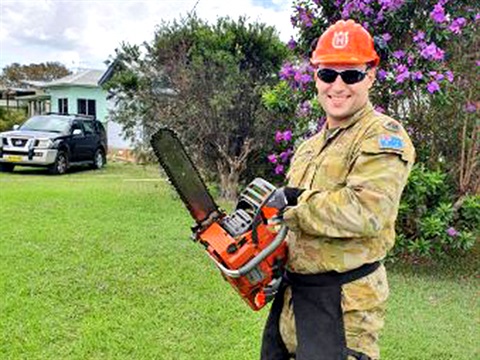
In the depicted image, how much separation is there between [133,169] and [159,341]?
43.6 feet

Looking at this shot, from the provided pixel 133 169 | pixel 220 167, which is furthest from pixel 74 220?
pixel 133 169

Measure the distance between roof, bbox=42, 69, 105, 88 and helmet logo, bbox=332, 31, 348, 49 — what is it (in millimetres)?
24830

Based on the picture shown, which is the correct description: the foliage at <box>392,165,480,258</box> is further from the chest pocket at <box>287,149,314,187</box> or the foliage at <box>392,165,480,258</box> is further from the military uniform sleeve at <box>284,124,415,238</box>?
the military uniform sleeve at <box>284,124,415,238</box>

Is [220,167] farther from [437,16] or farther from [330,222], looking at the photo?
[330,222]

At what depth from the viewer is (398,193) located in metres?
1.85

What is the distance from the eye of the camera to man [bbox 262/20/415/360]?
5.97 feet

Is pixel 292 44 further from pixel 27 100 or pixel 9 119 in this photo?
pixel 27 100

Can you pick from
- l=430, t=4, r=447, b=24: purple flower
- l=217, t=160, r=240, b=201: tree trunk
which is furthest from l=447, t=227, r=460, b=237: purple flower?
l=217, t=160, r=240, b=201: tree trunk

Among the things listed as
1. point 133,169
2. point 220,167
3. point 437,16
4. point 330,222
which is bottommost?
point 133,169

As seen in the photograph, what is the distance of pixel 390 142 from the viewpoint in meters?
1.84

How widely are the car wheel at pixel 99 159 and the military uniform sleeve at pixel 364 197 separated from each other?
15.4 meters

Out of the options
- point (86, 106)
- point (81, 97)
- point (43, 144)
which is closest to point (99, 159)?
point (43, 144)

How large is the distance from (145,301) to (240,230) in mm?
2856

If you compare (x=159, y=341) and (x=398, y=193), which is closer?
(x=398, y=193)
